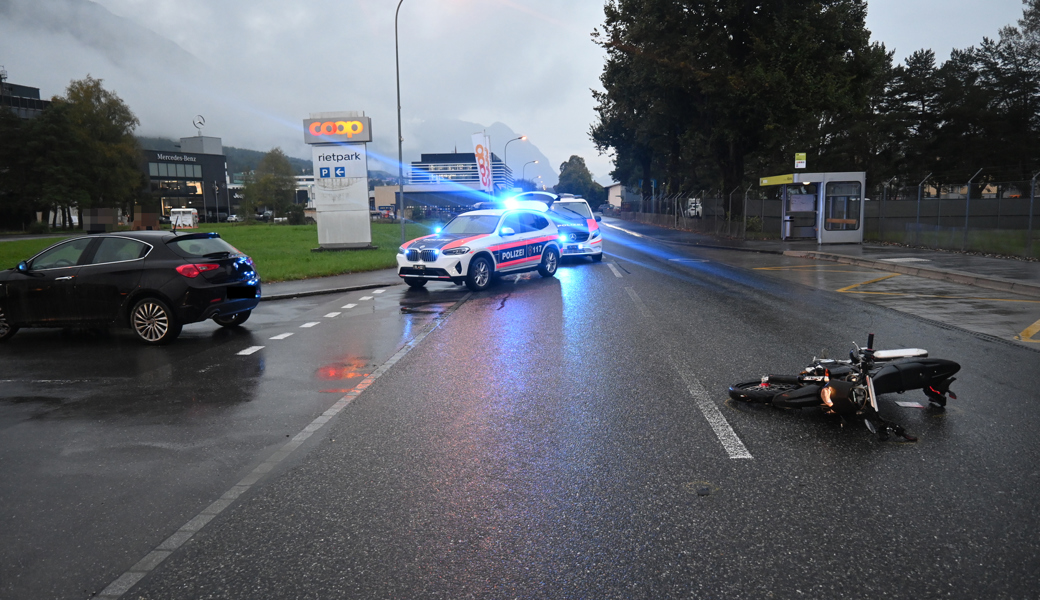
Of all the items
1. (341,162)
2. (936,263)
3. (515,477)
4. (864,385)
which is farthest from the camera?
(341,162)

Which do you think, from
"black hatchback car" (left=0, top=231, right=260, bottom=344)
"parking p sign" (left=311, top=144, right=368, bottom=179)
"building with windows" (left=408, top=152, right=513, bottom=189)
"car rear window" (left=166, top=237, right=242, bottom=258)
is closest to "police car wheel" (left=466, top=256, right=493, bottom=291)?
"car rear window" (left=166, top=237, right=242, bottom=258)

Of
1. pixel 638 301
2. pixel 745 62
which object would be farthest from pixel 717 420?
pixel 745 62

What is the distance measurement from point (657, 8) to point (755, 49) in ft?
16.1

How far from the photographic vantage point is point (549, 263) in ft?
57.8

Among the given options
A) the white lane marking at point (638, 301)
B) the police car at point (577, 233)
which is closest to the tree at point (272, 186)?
the police car at point (577, 233)

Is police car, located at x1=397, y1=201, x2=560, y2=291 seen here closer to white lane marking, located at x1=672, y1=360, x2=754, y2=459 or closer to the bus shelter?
white lane marking, located at x1=672, y1=360, x2=754, y2=459

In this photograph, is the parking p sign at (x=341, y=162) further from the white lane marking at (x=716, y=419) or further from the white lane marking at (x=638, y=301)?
the white lane marking at (x=716, y=419)

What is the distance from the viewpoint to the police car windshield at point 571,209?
2223cm

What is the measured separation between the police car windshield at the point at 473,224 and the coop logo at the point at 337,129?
11229 mm

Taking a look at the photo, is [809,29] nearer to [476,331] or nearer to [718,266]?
[718,266]

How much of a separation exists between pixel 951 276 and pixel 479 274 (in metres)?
10.5

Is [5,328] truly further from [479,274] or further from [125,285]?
[479,274]

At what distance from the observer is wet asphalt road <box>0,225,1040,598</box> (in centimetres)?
323

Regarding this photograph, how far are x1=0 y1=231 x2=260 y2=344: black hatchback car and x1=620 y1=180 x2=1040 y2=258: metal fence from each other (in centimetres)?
2168
